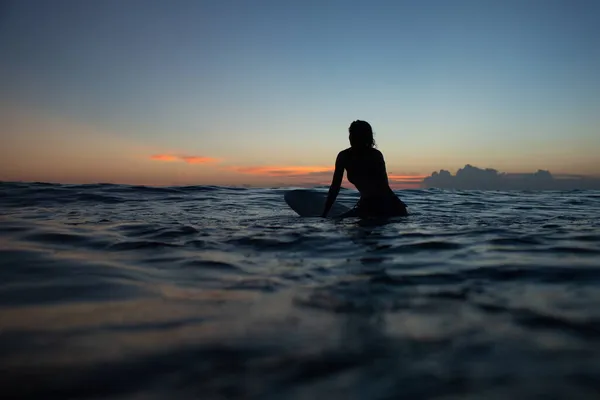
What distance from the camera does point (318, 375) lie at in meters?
1.67

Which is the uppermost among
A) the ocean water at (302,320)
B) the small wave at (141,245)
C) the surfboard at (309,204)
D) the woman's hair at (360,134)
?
the woman's hair at (360,134)

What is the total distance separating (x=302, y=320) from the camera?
230cm

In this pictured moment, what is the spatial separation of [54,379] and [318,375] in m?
1.13

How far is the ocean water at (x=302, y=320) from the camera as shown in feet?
5.28

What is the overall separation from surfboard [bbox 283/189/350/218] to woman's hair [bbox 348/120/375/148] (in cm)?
186

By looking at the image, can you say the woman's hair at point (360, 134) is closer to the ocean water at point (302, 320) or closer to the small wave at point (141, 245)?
the ocean water at point (302, 320)

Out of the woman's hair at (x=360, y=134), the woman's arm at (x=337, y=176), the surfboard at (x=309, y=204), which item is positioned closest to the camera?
the woman's hair at (x=360, y=134)

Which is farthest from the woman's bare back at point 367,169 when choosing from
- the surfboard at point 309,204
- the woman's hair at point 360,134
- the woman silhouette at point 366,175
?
the surfboard at point 309,204

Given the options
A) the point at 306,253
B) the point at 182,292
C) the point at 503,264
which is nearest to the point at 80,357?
the point at 182,292

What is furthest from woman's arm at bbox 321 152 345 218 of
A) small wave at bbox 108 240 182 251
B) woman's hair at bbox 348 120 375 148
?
small wave at bbox 108 240 182 251

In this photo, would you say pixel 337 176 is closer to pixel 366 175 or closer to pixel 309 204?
pixel 366 175

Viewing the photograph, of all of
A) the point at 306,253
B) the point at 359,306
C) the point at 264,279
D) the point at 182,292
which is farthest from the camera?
the point at 306,253

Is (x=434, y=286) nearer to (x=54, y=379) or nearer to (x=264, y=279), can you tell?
(x=264, y=279)

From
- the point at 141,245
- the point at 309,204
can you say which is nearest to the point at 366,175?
the point at 309,204
